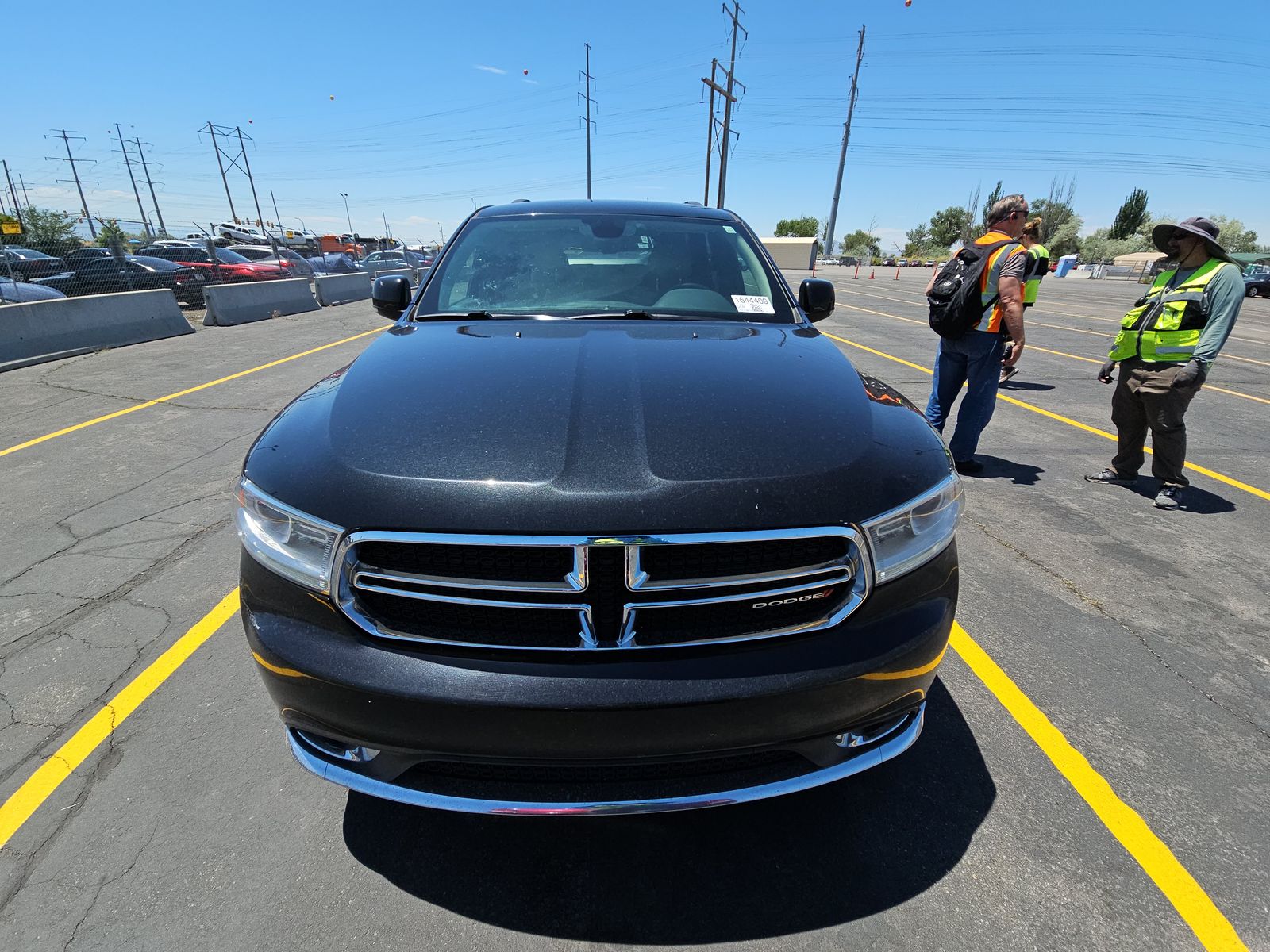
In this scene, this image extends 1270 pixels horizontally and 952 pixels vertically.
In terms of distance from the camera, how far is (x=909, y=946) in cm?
163

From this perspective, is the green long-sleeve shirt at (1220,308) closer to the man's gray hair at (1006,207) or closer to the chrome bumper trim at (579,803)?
the man's gray hair at (1006,207)

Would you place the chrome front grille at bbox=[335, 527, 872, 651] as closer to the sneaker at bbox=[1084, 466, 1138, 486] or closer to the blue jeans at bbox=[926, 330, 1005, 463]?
the blue jeans at bbox=[926, 330, 1005, 463]

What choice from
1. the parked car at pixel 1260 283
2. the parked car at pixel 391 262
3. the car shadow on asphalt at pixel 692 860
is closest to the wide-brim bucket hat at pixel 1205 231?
the car shadow on asphalt at pixel 692 860

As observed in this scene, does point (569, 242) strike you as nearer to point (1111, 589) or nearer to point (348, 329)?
point (1111, 589)

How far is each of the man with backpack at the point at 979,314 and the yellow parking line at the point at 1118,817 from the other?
84.1 inches

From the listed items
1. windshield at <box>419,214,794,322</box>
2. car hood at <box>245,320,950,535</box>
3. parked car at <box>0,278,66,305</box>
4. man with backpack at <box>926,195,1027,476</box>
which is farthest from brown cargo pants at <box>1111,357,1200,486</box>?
parked car at <box>0,278,66,305</box>

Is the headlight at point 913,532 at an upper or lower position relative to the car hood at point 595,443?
lower

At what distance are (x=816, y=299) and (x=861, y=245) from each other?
456 ft

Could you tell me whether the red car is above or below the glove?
below

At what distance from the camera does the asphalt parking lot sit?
1688 millimetres

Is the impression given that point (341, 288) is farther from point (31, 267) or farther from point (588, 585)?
point (588, 585)

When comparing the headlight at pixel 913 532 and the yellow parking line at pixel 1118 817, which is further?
the yellow parking line at pixel 1118 817

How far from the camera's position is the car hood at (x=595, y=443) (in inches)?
57.8

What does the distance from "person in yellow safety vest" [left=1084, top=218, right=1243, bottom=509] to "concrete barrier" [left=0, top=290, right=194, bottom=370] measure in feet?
42.4
